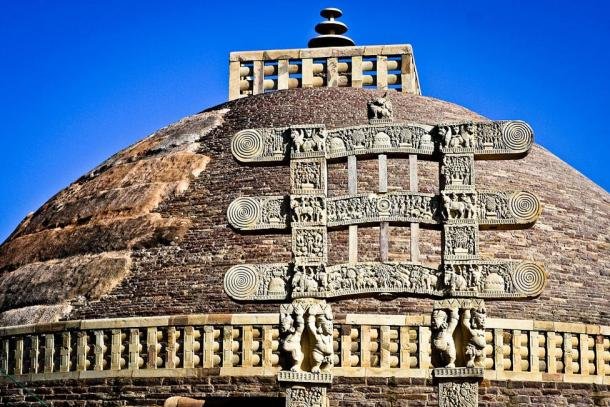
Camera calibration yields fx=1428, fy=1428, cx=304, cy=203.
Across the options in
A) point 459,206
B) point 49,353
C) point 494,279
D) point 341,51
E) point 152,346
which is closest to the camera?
point 494,279

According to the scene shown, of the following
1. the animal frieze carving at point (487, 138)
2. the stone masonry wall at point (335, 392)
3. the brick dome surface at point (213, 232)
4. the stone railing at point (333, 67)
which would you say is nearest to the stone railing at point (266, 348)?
the stone masonry wall at point (335, 392)

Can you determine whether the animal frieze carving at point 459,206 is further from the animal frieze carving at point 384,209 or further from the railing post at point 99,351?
the railing post at point 99,351

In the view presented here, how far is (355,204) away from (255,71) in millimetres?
13245

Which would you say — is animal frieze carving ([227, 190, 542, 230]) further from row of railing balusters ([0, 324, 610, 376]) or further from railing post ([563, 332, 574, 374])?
railing post ([563, 332, 574, 374])

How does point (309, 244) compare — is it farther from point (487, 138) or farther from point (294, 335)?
point (487, 138)

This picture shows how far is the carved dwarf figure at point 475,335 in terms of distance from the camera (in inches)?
529

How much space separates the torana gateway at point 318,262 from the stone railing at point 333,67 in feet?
0.13

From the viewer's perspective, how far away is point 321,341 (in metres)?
13.6

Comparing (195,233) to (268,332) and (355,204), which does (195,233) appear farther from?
(355,204)

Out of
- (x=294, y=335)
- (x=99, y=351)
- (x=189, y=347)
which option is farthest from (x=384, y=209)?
(x=99, y=351)

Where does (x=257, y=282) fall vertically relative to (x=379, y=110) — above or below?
below

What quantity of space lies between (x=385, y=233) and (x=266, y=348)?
5156 mm

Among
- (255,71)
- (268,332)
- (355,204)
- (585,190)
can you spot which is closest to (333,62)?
(255,71)

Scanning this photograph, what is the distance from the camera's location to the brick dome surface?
21484 mm
